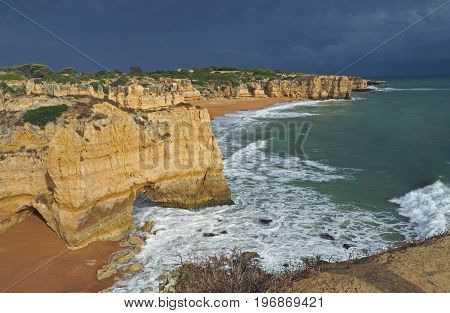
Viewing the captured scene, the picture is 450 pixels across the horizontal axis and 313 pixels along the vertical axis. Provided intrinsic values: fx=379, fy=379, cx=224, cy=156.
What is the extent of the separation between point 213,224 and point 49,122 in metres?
7.71

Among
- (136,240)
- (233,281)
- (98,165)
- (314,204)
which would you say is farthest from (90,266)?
(314,204)

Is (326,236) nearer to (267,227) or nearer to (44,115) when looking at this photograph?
(267,227)

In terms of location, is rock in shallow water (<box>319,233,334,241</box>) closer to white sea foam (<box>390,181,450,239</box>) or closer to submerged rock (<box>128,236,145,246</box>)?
white sea foam (<box>390,181,450,239</box>)

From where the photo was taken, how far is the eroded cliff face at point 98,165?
13.2 m

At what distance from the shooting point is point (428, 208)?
18078 mm

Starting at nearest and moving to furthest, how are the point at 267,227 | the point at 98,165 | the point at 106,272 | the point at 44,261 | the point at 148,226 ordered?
the point at 106,272, the point at 44,261, the point at 98,165, the point at 148,226, the point at 267,227

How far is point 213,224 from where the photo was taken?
16.2m

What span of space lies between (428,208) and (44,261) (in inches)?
656

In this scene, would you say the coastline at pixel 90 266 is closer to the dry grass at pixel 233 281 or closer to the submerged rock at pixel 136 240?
the dry grass at pixel 233 281

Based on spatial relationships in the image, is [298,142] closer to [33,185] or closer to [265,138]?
[265,138]

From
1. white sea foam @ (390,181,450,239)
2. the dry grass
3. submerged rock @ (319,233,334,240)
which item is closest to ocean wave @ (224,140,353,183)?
white sea foam @ (390,181,450,239)

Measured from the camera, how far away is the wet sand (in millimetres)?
63781

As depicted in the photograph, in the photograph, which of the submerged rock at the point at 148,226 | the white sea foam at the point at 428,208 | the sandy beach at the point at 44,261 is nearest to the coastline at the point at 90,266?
the sandy beach at the point at 44,261
